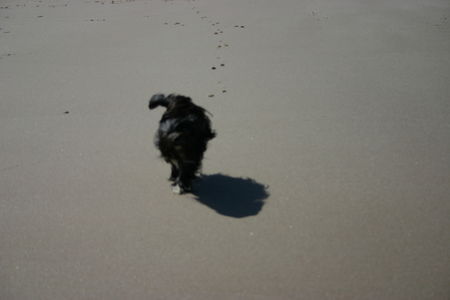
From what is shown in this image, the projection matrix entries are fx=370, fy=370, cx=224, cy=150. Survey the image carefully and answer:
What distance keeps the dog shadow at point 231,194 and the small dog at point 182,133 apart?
39cm

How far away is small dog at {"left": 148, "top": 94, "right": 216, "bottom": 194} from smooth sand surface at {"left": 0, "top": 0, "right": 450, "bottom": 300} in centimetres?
57

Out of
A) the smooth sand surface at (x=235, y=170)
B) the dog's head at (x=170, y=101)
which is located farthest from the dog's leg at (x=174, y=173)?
the dog's head at (x=170, y=101)

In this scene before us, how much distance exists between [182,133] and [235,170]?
1223 millimetres

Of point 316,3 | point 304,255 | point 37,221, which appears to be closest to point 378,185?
point 304,255

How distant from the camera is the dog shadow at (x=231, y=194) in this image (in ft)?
12.9

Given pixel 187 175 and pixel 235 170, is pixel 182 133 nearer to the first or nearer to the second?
pixel 187 175

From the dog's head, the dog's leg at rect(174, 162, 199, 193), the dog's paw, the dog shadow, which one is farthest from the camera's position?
the dog's paw

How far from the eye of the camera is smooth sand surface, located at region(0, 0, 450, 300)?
3.24 metres

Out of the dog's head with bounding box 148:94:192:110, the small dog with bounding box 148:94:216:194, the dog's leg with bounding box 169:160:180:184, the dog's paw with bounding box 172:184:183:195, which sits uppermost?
the dog's head with bounding box 148:94:192:110

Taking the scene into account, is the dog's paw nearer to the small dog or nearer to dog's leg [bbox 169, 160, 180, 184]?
dog's leg [bbox 169, 160, 180, 184]

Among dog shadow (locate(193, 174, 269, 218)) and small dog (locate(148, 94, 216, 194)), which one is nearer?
small dog (locate(148, 94, 216, 194))

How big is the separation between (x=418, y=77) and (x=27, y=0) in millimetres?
12010

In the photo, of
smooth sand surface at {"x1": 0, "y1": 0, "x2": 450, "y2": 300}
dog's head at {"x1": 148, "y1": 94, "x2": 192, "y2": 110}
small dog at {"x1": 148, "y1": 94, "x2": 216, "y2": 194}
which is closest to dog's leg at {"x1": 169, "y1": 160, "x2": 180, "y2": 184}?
small dog at {"x1": 148, "y1": 94, "x2": 216, "y2": 194}

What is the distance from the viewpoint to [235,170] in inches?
178
